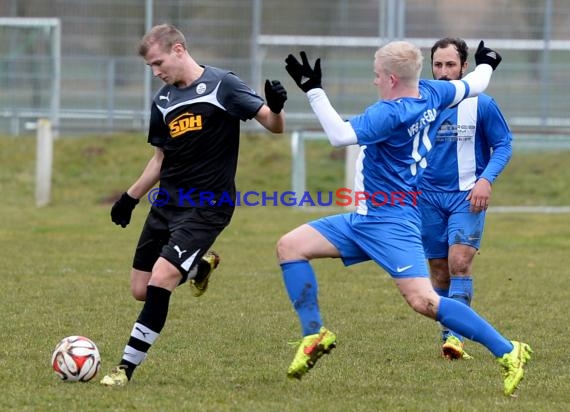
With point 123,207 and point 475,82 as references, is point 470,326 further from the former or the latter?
point 123,207

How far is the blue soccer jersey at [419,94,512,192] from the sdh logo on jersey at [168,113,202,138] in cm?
172

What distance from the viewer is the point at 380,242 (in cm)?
583

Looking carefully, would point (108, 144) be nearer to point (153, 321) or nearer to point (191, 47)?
point (191, 47)

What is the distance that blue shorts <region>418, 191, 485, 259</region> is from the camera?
709cm

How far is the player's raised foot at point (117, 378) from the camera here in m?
5.86

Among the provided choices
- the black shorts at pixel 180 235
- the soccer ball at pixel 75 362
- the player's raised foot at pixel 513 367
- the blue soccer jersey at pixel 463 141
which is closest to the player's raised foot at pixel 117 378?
the soccer ball at pixel 75 362

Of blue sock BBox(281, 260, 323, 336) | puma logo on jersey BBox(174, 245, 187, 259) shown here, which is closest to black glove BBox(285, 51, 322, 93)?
blue sock BBox(281, 260, 323, 336)

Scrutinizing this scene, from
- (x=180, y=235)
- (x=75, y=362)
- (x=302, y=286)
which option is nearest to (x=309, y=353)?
(x=302, y=286)

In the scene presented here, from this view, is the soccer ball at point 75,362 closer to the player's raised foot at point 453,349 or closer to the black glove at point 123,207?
the black glove at point 123,207

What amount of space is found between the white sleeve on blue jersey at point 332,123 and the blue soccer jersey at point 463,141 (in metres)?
1.74

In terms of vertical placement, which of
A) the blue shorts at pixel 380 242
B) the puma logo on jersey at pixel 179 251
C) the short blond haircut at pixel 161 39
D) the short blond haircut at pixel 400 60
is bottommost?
the puma logo on jersey at pixel 179 251

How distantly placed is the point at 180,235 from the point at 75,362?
85cm

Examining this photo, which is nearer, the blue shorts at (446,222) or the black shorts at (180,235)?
the black shorts at (180,235)

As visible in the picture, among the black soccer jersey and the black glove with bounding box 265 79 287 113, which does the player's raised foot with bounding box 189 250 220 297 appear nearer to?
the black soccer jersey
